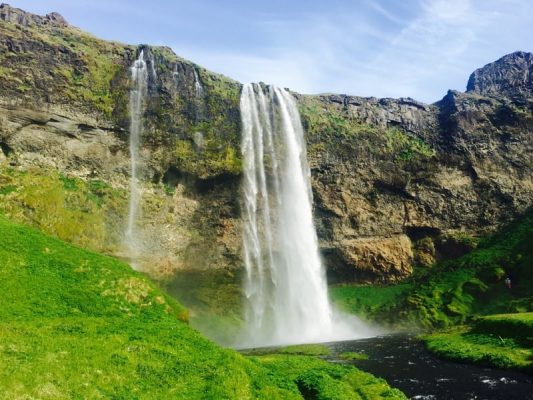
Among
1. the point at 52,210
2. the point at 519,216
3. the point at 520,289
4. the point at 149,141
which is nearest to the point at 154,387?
the point at 52,210

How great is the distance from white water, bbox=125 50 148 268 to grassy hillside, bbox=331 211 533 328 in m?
24.9

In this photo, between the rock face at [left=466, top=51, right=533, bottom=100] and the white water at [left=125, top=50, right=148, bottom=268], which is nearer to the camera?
the white water at [left=125, top=50, right=148, bottom=268]

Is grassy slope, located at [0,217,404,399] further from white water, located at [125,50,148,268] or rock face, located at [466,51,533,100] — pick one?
rock face, located at [466,51,533,100]

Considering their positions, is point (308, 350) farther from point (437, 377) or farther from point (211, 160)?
point (211, 160)

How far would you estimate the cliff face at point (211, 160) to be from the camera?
46062mm

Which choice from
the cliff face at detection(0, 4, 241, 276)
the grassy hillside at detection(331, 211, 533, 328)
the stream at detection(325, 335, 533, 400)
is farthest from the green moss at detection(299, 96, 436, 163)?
the stream at detection(325, 335, 533, 400)

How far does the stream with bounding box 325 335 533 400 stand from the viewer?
19500mm

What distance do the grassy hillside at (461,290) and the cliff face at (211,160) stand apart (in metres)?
2.82

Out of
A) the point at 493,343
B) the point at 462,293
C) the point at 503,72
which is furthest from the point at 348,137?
the point at 503,72

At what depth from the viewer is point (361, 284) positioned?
59000mm

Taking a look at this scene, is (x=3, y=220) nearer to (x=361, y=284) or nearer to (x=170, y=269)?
(x=170, y=269)

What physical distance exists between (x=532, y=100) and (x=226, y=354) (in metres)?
64.1

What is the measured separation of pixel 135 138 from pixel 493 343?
39340 mm

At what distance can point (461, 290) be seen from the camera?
168 feet
